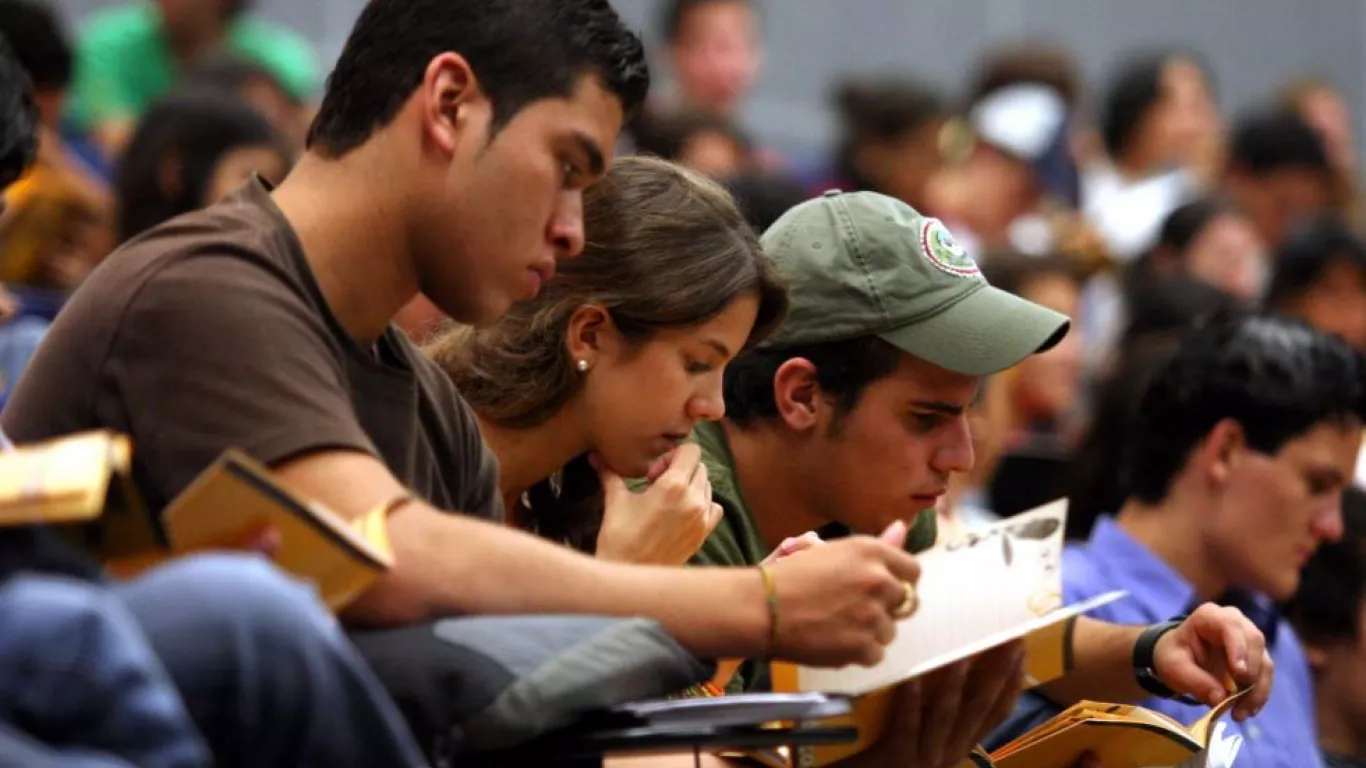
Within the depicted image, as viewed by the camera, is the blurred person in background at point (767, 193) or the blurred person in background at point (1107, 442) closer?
the blurred person in background at point (1107, 442)

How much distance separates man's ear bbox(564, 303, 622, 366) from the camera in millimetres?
3180

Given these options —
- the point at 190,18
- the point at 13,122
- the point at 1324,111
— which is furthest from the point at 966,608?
the point at 1324,111

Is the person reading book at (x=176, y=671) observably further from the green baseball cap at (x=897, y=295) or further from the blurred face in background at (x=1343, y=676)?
the blurred face in background at (x=1343, y=676)

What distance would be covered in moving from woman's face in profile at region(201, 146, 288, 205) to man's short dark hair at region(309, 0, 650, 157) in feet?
8.27

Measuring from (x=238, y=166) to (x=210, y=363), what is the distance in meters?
2.88

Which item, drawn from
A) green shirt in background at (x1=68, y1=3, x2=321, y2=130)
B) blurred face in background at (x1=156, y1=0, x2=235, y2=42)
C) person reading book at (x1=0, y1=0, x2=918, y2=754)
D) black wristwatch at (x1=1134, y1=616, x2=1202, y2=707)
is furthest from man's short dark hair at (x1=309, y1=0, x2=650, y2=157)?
blurred face in background at (x1=156, y1=0, x2=235, y2=42)

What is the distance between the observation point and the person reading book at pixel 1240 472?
14.3ft

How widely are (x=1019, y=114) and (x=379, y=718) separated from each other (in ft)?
22.6

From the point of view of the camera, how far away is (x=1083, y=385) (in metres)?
7.59

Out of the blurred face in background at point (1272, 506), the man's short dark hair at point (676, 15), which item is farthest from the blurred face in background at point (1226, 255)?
the blurred face in background at point (1272, 506)

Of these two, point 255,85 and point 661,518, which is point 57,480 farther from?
point 255,85

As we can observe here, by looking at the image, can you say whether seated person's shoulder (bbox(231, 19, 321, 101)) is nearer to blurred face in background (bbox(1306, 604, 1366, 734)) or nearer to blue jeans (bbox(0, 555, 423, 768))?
blurred face in background (bbox(1306, 604, 1366, 734))

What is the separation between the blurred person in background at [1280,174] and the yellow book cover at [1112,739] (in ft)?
20.8

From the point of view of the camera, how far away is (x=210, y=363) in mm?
2377
